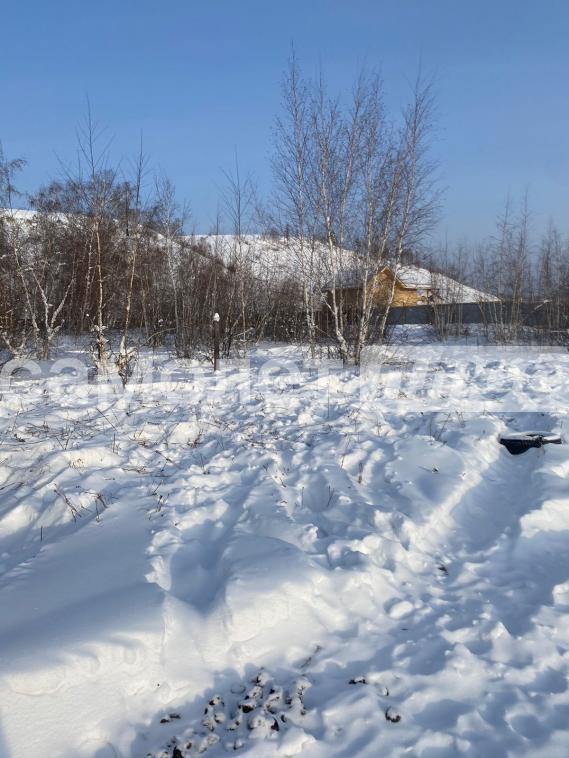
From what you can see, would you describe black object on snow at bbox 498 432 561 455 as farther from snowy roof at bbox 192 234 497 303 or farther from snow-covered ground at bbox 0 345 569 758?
snowy roof at bbox 192 234 497 303

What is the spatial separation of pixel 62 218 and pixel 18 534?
15.6 m

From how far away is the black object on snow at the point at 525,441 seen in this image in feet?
15.5

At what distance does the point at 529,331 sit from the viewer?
1560cm

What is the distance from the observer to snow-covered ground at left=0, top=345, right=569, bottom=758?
195 cm

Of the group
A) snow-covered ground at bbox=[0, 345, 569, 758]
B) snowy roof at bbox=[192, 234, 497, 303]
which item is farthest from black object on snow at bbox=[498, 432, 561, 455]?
snowy roof at bbox=[192, 234, 497, 303]

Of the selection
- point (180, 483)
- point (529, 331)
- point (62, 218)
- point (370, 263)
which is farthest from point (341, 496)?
point (62, 218)

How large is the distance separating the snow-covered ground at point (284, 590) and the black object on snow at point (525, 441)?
125mm

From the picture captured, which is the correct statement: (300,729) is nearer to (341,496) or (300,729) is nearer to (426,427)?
(341,496)

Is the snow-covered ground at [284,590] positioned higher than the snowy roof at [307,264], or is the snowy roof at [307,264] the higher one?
the snowy roof at [307,264]

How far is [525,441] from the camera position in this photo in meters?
4.77

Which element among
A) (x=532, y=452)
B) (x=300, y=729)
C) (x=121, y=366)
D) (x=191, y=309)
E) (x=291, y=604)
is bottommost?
(x=300, y=729)

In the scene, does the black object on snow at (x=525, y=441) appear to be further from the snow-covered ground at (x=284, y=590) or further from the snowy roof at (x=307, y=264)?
the snowy roof at (x=307, y=264)

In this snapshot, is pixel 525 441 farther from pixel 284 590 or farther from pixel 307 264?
pixel 307 264

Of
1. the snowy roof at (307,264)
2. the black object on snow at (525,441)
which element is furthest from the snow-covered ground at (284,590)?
the snowy roof at (307,264)
